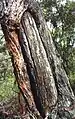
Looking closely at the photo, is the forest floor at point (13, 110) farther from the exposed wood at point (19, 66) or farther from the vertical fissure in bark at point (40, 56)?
the vertical fissure in bark at point (40, 56)

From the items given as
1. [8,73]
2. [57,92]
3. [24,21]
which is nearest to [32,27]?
[24,21]

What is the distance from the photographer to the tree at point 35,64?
17.7ft

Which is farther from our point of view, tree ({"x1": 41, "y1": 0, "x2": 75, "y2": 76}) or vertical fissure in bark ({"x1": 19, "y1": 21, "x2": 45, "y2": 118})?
tree ({"x1": 41, "y1": 0, "x2": 75, "y2": 76})

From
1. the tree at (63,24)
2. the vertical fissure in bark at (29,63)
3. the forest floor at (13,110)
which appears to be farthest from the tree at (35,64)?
the tree at (63,24)

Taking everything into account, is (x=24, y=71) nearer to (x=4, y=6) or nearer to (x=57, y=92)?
(x=57, y=92)

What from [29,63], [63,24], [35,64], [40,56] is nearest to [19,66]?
[29,63]

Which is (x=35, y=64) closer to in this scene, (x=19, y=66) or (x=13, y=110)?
(x=19, y=66)

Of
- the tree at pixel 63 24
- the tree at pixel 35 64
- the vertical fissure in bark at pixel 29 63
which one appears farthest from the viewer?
the tree at pixel 63 24

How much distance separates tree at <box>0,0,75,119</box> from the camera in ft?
17.7

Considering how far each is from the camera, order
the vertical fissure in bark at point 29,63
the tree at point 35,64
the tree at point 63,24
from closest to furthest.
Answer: the tree at point 35,64
the vertical fissure in bark at point 29,63
the tree at point 63,24

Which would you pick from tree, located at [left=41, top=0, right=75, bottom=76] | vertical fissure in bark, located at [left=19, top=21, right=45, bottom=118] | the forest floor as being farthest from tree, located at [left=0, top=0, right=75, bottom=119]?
tree, located at [left=41, top=0, right=75, bottom=76]

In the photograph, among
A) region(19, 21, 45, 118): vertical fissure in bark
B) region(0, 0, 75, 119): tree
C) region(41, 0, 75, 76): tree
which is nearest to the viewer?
Result: region(0, 0, 75, 119): tree

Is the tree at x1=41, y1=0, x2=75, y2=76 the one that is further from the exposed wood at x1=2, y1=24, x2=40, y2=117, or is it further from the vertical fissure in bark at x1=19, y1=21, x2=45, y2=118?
the exposed wood at x1=2, y1=24, x2=40, y2=117

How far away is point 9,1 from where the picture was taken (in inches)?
209
